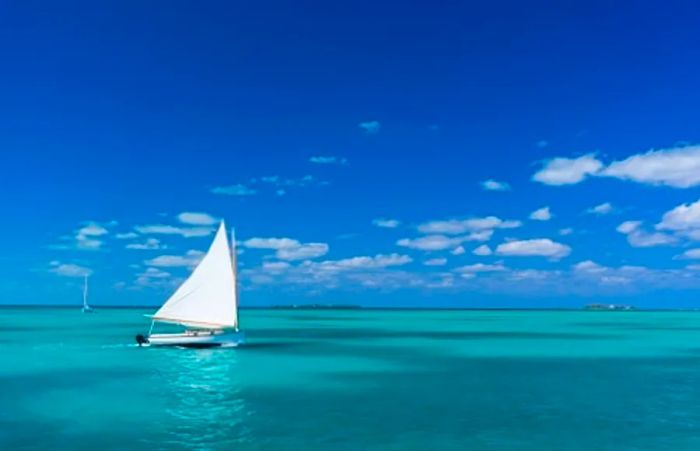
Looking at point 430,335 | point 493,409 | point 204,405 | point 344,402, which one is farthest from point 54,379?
point 430,335

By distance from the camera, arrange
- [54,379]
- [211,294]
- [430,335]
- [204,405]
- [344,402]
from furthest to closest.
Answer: [430,335], [211,294], [54,379], [344,402], [204,405]

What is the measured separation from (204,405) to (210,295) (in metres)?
23.2

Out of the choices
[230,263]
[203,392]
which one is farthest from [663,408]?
[230,263]

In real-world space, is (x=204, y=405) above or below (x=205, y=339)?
below

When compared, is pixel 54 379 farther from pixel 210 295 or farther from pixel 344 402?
pixel 344 402

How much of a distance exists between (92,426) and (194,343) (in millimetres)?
29699

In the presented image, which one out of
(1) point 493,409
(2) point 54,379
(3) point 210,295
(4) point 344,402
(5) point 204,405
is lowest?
(1) point 493,409

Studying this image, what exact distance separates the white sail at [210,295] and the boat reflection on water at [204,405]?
4.58 metres

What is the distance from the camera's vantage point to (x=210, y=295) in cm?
5103

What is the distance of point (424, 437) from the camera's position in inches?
862

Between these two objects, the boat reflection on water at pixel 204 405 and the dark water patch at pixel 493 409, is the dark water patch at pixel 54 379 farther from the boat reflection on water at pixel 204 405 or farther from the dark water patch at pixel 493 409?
the dark water patch at pixel 493 409

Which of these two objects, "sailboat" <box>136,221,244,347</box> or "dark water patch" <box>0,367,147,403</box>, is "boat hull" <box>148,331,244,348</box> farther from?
"dark water patch" <box>0,367,147,403</box>

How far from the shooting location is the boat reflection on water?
21797mm

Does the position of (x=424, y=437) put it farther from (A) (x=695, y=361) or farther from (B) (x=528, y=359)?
(A) (x=695, y=361)
